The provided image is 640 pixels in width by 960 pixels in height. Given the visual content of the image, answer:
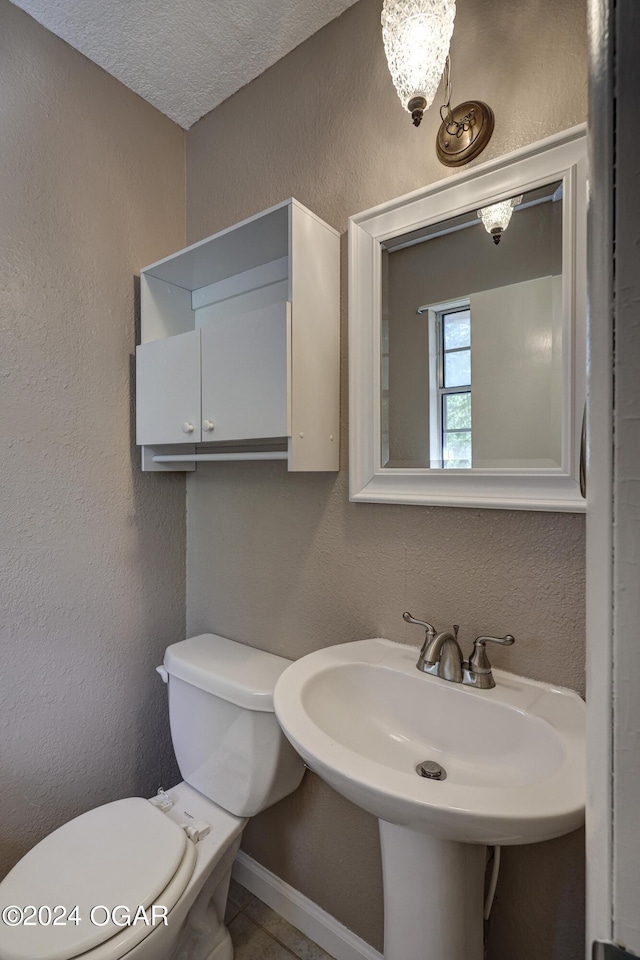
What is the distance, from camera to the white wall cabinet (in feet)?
3.62

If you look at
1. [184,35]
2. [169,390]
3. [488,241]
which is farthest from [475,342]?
[184,35]

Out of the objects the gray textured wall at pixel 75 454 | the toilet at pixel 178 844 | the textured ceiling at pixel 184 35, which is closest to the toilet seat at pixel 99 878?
the toilet at pixel 178 844

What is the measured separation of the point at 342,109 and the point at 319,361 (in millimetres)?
705

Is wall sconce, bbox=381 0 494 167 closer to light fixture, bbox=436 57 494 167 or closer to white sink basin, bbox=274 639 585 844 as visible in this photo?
light fixture, bbox=436 57 494 167

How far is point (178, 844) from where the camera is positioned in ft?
3.46

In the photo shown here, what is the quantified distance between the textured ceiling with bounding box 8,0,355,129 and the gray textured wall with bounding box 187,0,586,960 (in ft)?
0.18

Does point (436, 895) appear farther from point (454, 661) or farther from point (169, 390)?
point (169, 390)

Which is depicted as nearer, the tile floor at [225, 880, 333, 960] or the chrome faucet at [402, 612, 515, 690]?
the chrome faucet at [402, 612, 515, 690]

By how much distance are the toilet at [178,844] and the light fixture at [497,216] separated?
1.22 m

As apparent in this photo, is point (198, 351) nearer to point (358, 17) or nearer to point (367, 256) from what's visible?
point (367, 256)

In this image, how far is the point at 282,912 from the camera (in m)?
1.35

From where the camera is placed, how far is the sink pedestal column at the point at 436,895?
819mm

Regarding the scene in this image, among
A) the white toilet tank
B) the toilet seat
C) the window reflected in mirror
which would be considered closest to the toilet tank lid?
the white toilet tank

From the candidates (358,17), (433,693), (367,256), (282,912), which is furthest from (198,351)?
(282,912)
